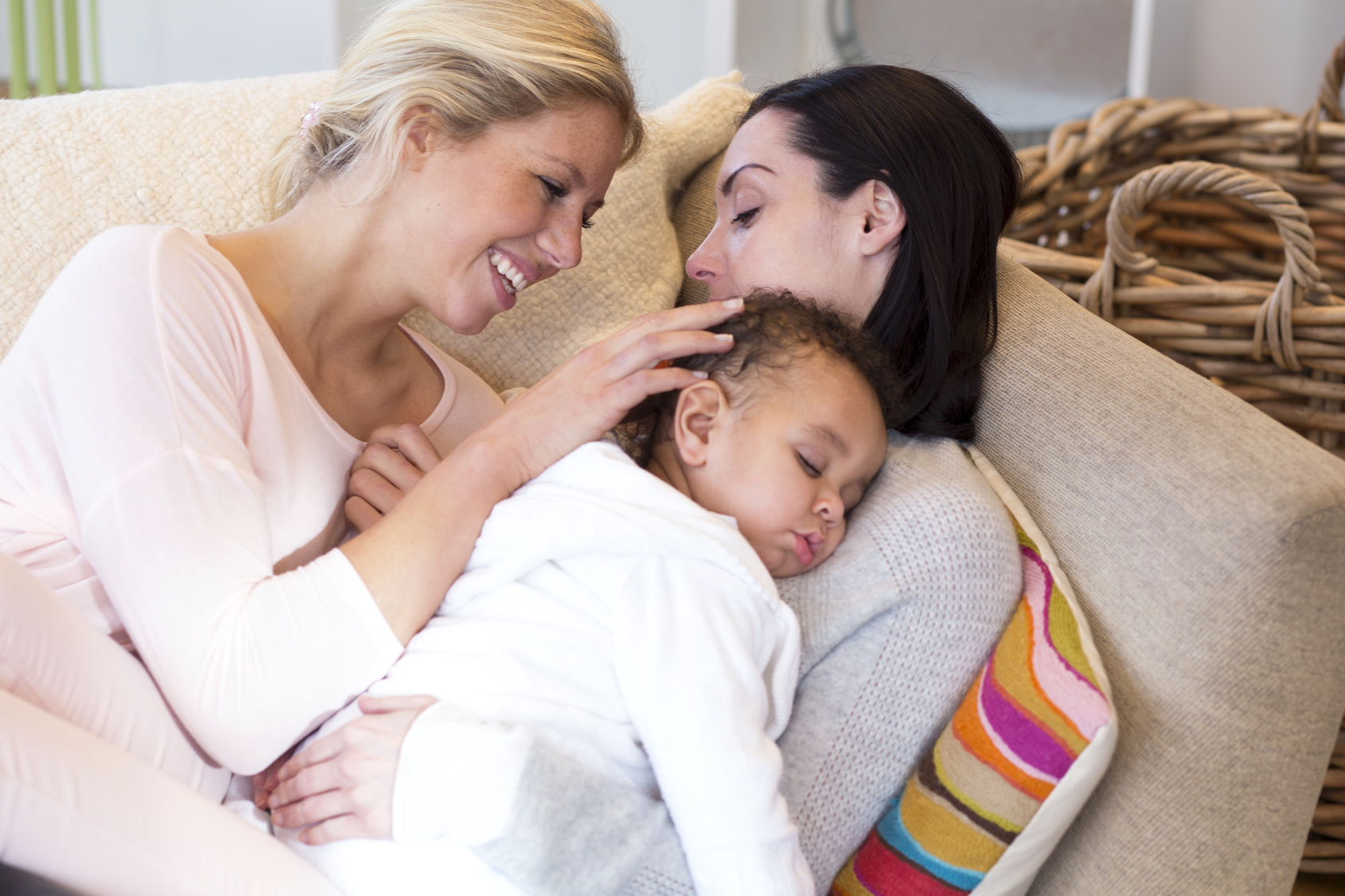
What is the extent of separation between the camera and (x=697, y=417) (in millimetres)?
1045

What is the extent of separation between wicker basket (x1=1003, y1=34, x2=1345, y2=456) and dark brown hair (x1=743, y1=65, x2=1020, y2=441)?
370 millimetres

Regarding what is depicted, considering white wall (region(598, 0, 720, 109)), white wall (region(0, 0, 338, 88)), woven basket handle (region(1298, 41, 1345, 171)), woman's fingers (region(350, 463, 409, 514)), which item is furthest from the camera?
white wall (region(0, 0, 338, 88))

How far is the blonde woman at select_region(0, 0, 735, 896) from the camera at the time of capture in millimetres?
820

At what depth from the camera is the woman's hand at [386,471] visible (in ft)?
3.67

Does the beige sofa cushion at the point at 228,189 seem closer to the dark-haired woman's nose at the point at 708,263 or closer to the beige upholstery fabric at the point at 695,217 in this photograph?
the beige upholstery fabric at the point at 695,217

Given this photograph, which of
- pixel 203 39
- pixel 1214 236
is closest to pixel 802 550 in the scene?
pixel 1214 236

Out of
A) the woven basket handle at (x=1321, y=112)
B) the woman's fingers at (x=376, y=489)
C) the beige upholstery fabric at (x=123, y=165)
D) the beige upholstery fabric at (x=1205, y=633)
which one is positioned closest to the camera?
the beige upholstery fabric at (x=1205, y=633)

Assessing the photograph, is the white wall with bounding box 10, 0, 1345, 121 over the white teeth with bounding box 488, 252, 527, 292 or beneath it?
over

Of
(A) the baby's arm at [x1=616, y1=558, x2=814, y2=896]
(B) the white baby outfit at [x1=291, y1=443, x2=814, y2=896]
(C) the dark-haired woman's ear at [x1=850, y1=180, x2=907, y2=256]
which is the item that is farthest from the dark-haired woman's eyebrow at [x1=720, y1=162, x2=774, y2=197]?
(A) the baby's arm at [x1=616, y1=558, x2=814, y2=896]

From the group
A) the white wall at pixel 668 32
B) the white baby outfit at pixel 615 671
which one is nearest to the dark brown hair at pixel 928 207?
the white baby outfit at pixel 615 671

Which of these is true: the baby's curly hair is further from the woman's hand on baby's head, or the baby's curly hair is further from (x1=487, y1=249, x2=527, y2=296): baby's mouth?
(x1=487, y1=249, x2=527, y2=296): baby's mouth

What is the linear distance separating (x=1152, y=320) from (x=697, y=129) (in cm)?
77

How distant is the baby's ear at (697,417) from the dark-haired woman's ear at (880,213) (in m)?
0.32

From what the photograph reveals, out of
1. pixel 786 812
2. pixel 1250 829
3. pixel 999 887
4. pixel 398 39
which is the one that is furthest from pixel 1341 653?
pixel 398 39
